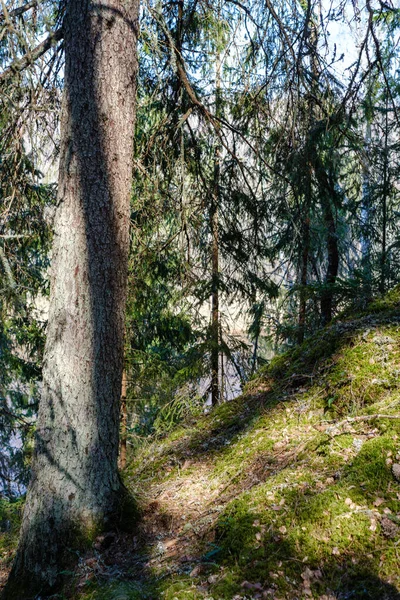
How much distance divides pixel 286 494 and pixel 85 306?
1.92m

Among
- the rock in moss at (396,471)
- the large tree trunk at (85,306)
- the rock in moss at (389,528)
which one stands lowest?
the rock in moss at (389,528)

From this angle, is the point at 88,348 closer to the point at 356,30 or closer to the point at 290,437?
the point at 290,437

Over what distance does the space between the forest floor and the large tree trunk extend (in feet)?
1.20

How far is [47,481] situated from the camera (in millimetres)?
3479

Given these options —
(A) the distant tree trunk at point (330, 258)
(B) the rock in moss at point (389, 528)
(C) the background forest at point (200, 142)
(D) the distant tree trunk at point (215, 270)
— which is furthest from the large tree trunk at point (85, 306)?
(A) the distant tree trunk at point (330, 258)

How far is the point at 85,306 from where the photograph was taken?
361 cm

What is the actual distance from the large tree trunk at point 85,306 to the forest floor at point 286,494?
14.5 inches

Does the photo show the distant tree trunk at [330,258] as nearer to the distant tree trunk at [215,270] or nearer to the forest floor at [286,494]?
the distant tree trunk at [215,270]

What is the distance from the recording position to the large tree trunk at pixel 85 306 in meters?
3.45

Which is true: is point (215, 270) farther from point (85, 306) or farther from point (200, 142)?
point (85, 306)

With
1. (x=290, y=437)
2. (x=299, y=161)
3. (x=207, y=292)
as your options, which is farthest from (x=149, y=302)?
(x=290, y=437)

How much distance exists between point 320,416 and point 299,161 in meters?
2.59

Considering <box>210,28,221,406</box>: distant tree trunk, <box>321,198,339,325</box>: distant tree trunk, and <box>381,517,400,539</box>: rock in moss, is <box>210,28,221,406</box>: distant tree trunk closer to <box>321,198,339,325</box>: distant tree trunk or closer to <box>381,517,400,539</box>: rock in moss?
<box>321,198,339,325</box>: distant tree trunk

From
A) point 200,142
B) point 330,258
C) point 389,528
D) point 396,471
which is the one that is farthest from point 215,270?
point 389,528
